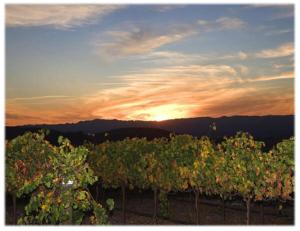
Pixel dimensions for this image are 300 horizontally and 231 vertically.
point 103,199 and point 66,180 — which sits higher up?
point 66,180

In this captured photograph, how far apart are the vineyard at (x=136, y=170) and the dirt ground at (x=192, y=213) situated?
43 centimetres

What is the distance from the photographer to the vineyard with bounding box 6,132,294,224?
600 centimetres

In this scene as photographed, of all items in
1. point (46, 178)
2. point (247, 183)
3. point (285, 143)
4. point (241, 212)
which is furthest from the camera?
point (241, 212)

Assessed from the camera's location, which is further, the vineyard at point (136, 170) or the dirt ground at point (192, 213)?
the dirt ground at point (192, 213)

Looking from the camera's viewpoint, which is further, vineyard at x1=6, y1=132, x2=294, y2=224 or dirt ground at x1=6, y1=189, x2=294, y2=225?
dirt ground at x1=6, y1=189, x2=294, y2=225

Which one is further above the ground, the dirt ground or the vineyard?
the vineyard

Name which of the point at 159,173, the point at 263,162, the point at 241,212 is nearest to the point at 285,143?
the point at 263,162

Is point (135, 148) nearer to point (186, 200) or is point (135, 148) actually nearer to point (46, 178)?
point (186, 200)

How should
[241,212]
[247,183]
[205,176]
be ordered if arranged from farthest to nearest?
1. [241,212]
2. [205,176]
3. [247,183]

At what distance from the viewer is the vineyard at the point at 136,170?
5996mm

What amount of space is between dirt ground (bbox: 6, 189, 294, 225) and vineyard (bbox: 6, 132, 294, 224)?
1.41 ft

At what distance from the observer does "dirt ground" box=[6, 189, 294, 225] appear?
658 inches

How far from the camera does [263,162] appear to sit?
1104 cm

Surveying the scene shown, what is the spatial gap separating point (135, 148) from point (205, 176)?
4177 mm
